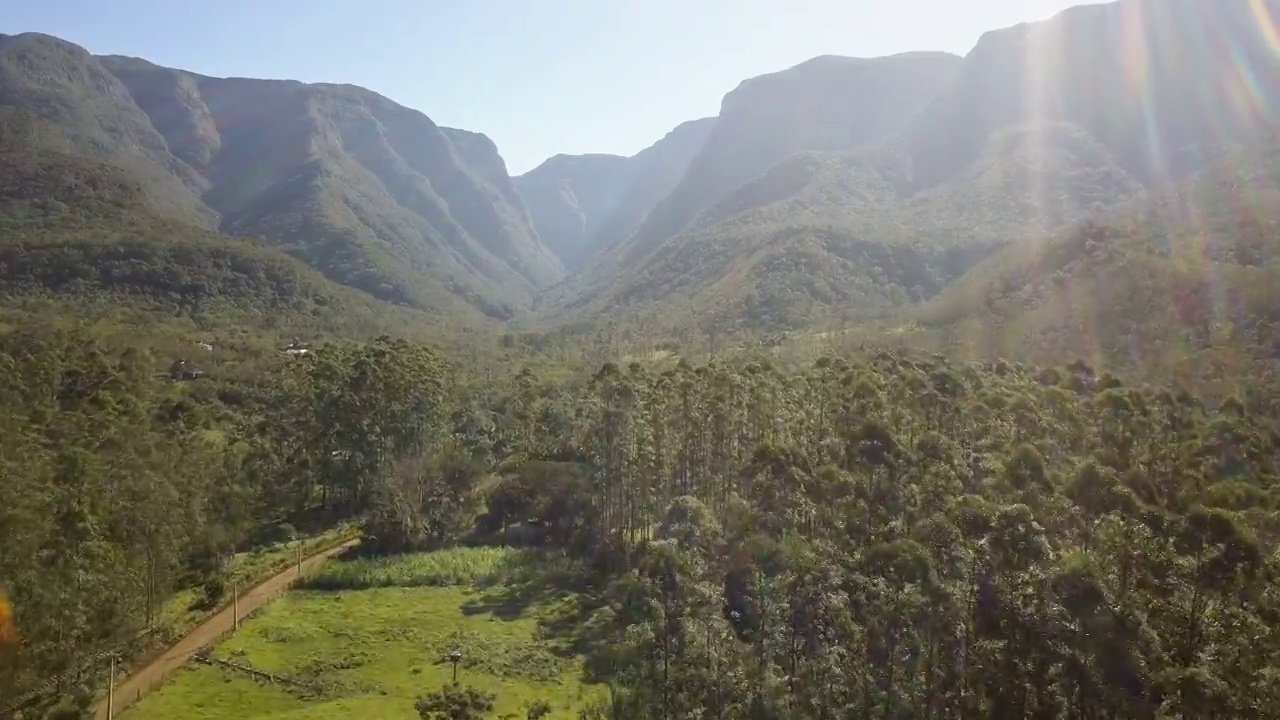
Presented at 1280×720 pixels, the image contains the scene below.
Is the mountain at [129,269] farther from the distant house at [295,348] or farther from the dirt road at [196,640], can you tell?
the dirt road at [196,640]

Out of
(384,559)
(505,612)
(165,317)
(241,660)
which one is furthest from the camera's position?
A: (165,317)

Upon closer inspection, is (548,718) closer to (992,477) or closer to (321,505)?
(992,477)

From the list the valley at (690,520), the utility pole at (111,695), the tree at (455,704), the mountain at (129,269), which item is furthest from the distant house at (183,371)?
the tree at (455,704)

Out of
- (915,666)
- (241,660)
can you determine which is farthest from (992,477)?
(241,660)

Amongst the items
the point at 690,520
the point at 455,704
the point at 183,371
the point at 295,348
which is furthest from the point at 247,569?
the point at 295,348

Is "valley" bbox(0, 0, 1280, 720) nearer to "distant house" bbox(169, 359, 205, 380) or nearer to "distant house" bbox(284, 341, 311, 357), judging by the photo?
"distant house" bbox(169, 359, 205, 380)

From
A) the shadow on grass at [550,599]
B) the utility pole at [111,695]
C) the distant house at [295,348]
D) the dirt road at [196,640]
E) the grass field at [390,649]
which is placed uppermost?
the distant house at [295,348]
